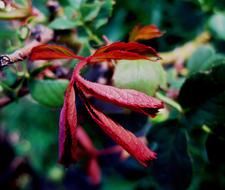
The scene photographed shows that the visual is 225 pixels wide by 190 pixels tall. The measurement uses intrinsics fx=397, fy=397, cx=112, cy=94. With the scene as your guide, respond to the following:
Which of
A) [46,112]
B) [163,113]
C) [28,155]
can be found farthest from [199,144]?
[28,155]

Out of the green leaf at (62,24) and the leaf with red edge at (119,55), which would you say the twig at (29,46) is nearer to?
the green leaf at (62,24)

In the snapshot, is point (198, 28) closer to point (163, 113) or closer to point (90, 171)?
point (163, 113)

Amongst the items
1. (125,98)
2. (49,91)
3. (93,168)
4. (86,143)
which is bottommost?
(93,168)

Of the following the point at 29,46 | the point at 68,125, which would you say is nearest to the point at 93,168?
the point at 29,46

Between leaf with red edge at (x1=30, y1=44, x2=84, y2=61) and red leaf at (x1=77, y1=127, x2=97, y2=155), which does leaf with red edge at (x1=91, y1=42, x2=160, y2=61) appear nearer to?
leaf with red edge at (x1=30, y1=44, x2=84, y2=61)

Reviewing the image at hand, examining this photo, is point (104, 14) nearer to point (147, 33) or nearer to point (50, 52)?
point (147, 33)

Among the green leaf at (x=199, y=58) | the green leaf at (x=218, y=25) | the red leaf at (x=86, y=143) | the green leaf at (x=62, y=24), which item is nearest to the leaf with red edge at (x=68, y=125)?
the green leaf at (x=62, y=24)
